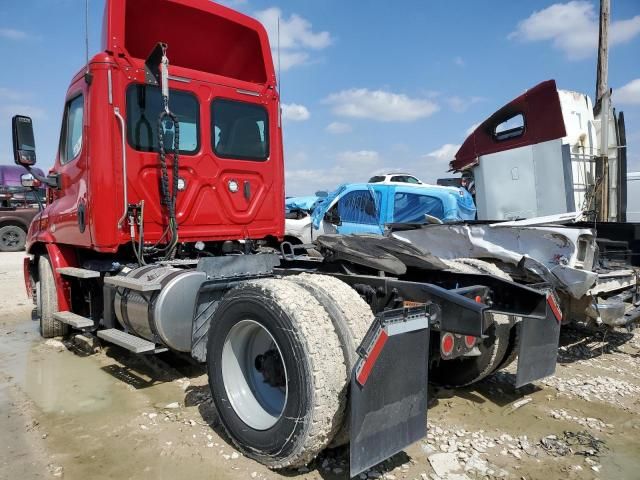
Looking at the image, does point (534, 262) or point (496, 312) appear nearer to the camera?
point (496, 312)

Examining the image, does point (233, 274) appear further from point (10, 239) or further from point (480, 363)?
point (10, 239)

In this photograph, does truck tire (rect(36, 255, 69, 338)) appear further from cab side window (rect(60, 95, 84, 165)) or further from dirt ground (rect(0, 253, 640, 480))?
cab side window (rect(60, 95, 84, 165))

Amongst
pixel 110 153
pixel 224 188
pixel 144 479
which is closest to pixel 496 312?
pixel 144 479

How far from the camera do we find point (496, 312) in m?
3.00

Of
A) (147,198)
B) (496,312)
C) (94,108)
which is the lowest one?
(496,312)

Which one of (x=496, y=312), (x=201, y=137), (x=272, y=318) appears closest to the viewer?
(x=272, y=318)

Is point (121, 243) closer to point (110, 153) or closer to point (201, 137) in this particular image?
point (110, 153)

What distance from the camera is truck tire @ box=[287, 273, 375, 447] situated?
2508mm

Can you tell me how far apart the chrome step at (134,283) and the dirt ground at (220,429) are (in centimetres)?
88

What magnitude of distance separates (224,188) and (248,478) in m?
3.09

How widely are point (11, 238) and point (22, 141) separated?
47.7 feet

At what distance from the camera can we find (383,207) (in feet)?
32.2

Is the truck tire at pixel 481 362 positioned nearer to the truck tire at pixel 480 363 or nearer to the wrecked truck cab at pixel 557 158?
the truck tire at pixel 480 363

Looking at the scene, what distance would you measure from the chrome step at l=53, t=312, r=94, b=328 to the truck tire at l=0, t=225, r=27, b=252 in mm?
14418
